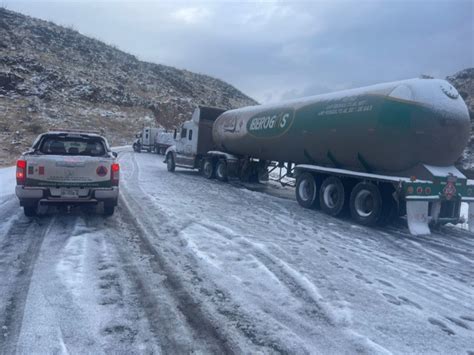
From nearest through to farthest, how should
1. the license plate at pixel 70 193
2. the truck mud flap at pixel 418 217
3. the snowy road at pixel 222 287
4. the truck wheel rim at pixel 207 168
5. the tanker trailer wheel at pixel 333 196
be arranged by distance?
the snowy road at pixel 222 287
the license plate at pixel 70 193
the truck mud flap at pixel 418 217
the tanker trailer wheel at pixel 333 196
the truck wheel rim at pixel 207 168

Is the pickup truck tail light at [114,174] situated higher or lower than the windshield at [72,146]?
lower

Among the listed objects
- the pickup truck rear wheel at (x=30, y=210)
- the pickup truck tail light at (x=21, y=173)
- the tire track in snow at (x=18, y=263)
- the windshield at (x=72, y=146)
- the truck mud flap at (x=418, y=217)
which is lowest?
the tire track in snow at (x=18, y=263)

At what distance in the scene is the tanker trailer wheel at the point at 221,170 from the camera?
18400 millimetres

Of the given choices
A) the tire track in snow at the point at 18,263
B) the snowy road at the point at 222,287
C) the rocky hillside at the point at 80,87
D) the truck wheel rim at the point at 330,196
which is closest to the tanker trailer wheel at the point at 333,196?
the truck wheel rim at the point at 330,196

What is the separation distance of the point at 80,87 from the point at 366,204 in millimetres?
49300

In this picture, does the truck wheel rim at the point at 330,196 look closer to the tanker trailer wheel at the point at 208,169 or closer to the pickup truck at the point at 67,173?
the pickup truck at the point at 67,173

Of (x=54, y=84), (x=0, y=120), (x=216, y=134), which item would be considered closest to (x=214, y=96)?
(x=54, y=84)

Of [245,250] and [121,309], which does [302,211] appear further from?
[121,309]

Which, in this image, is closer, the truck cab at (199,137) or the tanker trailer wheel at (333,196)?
the tanker trailer wheel at (333,196)

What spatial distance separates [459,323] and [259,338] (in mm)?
2437

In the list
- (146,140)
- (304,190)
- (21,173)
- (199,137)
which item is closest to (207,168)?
(199,137)

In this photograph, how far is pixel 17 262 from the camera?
222 inches

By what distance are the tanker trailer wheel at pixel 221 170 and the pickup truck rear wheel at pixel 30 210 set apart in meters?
10.7

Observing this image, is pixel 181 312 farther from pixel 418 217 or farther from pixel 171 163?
pixel 171 163
